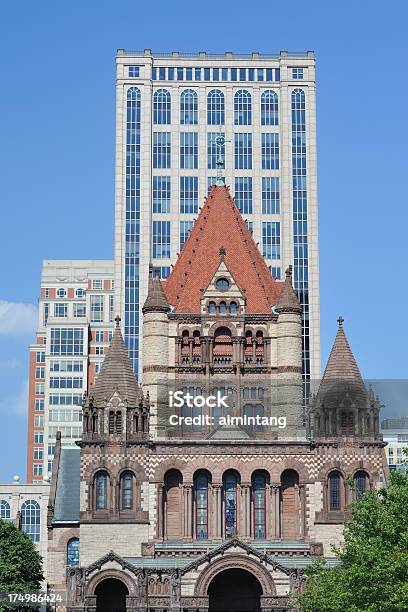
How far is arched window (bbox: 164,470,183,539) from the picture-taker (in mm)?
99562

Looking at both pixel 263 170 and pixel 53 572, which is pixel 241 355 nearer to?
pixel 53 572

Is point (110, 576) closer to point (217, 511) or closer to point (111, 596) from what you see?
point (111, 596)

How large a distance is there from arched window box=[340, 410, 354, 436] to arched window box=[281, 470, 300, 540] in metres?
4.72

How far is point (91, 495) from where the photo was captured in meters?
98.7

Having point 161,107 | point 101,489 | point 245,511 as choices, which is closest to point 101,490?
point 101,489

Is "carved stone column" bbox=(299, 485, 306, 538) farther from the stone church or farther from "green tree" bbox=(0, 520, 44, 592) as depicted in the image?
"green tree" bbox=(0, 520, 44, 592)

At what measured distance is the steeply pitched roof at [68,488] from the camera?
106750mm

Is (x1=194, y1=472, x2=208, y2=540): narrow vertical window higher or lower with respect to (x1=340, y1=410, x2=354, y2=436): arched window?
lower

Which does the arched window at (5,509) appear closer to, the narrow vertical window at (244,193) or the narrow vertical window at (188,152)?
the narrow vertical window at (244,193)

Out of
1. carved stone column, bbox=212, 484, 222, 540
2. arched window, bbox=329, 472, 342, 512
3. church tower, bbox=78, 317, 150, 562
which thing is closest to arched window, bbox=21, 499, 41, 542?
church tower, bbox=78, 317, 150, 562

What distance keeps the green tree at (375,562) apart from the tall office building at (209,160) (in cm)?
9511

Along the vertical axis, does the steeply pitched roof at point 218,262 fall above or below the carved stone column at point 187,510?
above

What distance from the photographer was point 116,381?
10156cm

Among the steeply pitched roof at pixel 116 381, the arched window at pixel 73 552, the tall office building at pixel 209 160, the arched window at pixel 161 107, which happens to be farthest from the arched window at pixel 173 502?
the arched window at pixel 161 107
